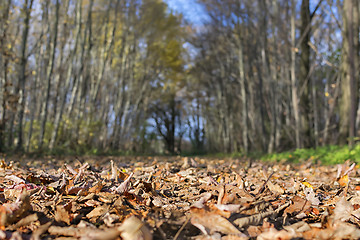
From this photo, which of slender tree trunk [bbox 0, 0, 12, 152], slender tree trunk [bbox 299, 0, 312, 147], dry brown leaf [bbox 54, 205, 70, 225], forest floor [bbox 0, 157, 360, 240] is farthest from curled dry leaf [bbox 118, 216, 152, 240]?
slender tree trunk [bbox 299, 0, 312, 147]

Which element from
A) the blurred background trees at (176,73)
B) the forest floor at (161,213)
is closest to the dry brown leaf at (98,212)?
the forest floor at (161,213)

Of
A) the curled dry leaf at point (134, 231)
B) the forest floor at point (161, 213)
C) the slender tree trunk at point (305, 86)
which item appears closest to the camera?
the curled dry leaf at point (134, 231)

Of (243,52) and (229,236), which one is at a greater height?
(243,52)

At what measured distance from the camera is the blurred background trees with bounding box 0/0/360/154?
7875mm

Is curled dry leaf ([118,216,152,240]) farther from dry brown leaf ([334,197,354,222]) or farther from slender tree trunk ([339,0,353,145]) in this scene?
slender tree trunk ([339,0,353,145])

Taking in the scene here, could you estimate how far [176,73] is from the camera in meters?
17.3

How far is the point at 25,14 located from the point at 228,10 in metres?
8.89

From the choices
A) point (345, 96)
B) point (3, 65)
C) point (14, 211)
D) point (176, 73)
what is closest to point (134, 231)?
point (14, 211)

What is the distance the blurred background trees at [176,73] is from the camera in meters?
7.88

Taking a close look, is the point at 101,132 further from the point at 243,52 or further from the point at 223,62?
the point at 223,62

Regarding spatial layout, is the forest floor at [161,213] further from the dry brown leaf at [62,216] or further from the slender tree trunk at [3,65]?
the slender tree trunk at [3,65]

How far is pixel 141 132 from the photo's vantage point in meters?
14.7

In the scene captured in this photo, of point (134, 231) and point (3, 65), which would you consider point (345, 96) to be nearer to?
point (134, 231)

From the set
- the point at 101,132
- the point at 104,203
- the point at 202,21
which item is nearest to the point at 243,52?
the point at 202,21
